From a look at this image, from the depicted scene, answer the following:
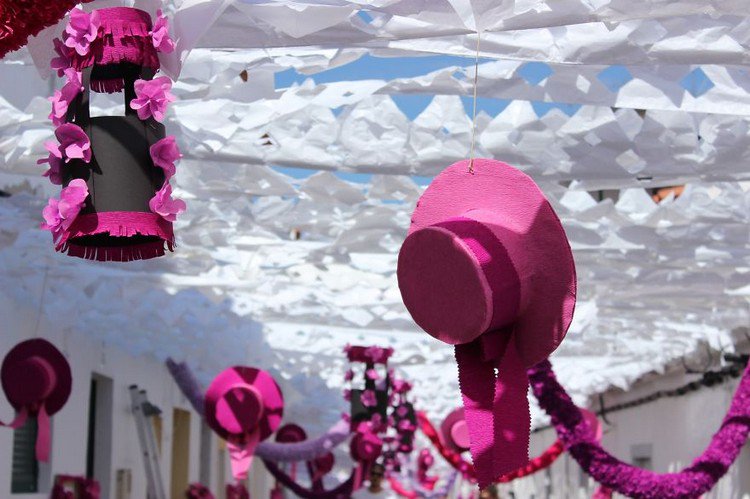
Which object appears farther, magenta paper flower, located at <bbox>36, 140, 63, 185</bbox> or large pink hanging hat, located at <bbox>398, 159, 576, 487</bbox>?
magenta paper flower, located at <bbox>36, 140, 63, 185</bbox>

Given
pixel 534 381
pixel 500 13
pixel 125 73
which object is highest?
pixel 500 13

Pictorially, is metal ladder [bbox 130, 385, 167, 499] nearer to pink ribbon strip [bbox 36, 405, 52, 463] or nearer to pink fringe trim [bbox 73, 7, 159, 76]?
pink ribbon strip [bbox 36, 405, 52, 463]

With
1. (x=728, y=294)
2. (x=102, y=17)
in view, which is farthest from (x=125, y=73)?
(x=728, y=294)

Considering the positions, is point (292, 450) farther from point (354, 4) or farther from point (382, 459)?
point (354, 4)

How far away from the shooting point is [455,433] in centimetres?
1353

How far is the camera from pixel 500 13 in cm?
434

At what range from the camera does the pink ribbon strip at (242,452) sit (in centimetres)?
823

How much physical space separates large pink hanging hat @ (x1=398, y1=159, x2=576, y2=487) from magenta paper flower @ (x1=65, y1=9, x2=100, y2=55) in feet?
3.37

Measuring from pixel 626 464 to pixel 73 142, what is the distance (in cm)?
508

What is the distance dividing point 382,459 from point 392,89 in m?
9.13

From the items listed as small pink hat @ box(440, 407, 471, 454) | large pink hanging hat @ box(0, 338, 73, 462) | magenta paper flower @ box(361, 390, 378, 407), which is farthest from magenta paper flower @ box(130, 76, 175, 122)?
small pink hat @ box(440, 407, 471, 454)

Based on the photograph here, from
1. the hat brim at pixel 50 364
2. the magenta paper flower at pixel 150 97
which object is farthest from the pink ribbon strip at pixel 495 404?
the hat brim at pixel 50 364

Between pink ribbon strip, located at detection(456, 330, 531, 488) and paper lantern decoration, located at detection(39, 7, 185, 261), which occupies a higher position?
paper lantern decoration, located at detection(39, 7, 185, 261)

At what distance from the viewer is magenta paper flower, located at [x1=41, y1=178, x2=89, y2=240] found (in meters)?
3.23
